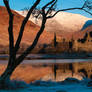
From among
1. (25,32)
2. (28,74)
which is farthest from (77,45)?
(25,32)

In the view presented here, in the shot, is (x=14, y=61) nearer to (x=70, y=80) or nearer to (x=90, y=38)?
(x=70, y=80)

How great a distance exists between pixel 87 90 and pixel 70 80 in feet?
11.3

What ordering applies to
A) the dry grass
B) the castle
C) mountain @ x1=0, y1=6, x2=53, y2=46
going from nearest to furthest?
the dry grass < the castle < mountain @ x1=0, y1=6, x2=53, y2=46

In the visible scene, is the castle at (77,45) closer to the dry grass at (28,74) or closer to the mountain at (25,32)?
the mountain at (25,32)

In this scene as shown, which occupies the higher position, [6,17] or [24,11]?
[6,17]

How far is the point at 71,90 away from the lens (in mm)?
9648

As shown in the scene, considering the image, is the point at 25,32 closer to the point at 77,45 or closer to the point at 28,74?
the point at 77,45

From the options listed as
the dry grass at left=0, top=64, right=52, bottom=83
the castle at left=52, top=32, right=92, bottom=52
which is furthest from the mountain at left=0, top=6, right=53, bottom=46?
the dry grass at left=0, top=64, right=52, bottom=83

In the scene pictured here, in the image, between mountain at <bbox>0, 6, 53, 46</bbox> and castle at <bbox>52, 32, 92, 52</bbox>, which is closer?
castle at <bbox>52, 32, 92, 52</bbox>

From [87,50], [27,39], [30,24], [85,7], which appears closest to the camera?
[85,7]

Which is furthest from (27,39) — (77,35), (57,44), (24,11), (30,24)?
(24,11)

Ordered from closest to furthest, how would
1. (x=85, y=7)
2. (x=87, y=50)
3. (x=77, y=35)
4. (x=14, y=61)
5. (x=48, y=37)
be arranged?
(x=14, y=61) → (x=85, y=7) → (x=87, y=50) → (x=48, y=37) → (x=77, y=35)

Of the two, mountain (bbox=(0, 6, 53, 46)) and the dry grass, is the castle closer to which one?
mountain (bbox=(0, 6, 53, 46))

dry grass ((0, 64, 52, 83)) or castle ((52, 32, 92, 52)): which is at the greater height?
castle ((52, 32, 92, 52))
